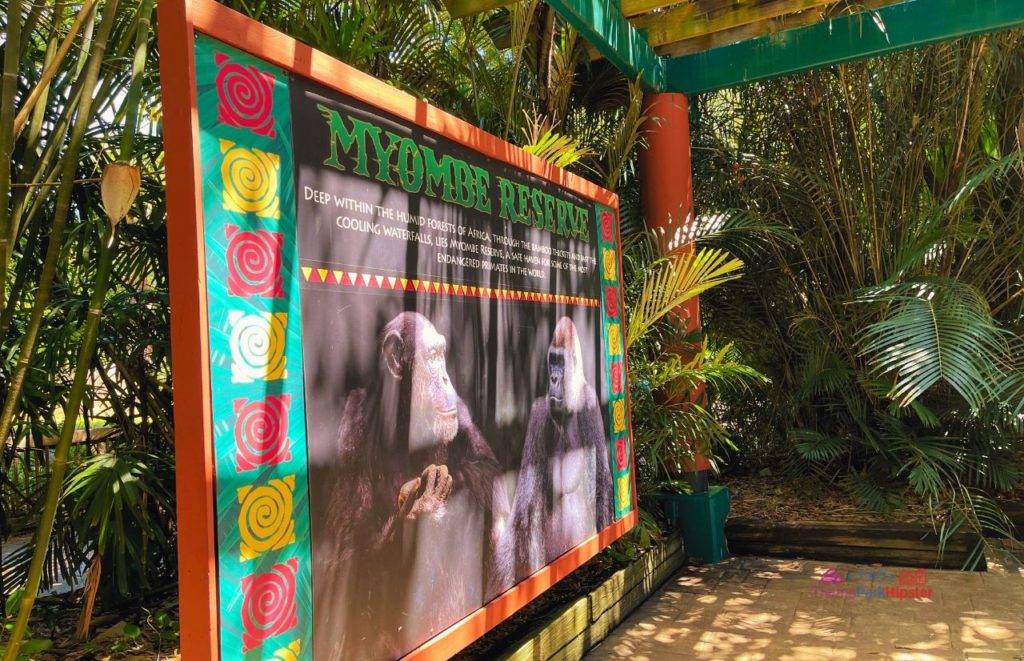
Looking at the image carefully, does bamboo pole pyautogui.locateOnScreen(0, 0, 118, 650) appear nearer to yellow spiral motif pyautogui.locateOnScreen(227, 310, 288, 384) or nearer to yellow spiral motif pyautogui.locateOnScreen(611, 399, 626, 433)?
yellow spiral motif pyautogui.locateOnScreen(227, 310, 288, 384)

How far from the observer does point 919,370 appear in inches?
140

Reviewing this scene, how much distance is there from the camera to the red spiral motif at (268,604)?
1.51m

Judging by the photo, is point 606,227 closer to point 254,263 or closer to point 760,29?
point 760,29

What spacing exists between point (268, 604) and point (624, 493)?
79.8 inches

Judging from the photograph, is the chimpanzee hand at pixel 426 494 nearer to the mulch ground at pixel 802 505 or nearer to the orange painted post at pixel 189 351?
the orange painted post at pixel 189 351

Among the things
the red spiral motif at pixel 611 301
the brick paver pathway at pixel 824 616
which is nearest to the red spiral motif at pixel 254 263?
the red spiral motif at pixel 611 301

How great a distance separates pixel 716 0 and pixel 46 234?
339cm

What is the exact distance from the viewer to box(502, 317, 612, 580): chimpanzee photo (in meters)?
2.54

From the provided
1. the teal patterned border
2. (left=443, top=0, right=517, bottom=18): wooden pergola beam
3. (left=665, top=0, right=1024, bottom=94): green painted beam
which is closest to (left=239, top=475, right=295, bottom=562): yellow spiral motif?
the teal patterned border

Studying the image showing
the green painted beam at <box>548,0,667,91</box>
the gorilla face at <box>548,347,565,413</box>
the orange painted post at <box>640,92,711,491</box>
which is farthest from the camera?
the orange painted post at <box>640,92,711,491</box>

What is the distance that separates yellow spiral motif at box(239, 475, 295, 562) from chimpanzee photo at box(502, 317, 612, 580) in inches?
37.3


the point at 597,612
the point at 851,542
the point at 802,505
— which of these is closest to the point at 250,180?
the point at 597,612

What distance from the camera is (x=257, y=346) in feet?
5.17

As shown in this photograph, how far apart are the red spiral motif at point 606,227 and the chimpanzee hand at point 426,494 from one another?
5.16 feet
